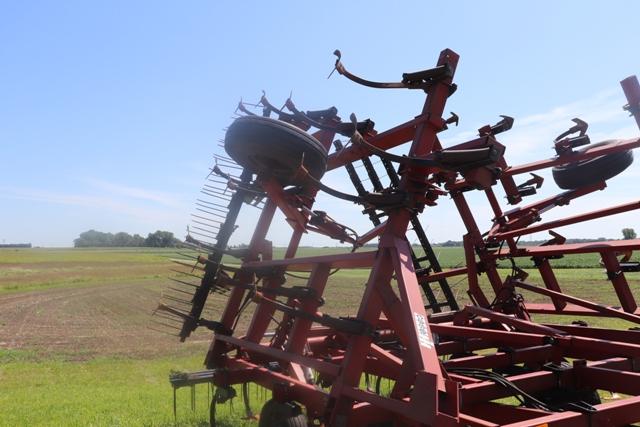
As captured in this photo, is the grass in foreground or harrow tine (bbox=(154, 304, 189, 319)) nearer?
harrow tine (bbox=(154, 304, 189, 319))

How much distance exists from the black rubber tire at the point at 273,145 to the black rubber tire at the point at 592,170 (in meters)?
3.84

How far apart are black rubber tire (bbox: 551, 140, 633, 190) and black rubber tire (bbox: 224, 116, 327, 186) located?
3.84 metres

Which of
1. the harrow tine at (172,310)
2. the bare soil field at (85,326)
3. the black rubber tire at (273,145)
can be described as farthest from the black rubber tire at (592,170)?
the bare soil field at (85,326)

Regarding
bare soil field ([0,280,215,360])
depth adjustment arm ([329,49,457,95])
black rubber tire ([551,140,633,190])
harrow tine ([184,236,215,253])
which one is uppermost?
black rubber tire ([551,140,633,190])

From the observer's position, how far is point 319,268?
13.4 feet

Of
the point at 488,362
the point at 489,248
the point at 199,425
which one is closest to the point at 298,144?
the point at 488,362

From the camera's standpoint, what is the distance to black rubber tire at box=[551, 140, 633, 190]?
20.6 feet

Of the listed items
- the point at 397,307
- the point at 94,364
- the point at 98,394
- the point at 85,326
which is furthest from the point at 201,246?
the point at 85,326

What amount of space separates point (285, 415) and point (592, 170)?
5102mm

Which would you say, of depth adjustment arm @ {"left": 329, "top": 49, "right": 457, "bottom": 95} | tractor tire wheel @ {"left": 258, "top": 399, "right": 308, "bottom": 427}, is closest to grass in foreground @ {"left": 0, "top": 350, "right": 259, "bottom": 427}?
tractor tire wheel @ {"left": 258, "top": 399, "right": 308, "bottom": 427}

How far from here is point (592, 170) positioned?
6477 mm

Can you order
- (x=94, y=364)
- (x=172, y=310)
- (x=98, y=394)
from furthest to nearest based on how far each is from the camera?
(x=94, y=364), (x=98, y=394), (x=172, y=310)

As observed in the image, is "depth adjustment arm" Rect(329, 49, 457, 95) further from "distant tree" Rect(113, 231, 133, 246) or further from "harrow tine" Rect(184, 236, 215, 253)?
"distant tree" Rect(113, 231, 133, 246)

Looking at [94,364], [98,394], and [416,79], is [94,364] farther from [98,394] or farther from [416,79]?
[416,79]
